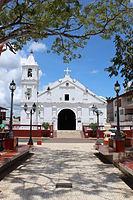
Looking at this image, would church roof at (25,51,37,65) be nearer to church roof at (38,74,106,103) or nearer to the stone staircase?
church roof at (38,74,106,103)

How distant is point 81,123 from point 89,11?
90.6ft

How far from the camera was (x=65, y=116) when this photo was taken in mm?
37156

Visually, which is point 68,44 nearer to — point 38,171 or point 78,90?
point 38,171

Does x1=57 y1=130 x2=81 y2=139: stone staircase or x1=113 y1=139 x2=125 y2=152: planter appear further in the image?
x1=57 y1=130 x2=81 y2=139: stone staircase

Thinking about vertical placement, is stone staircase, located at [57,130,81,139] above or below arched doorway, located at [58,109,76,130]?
below

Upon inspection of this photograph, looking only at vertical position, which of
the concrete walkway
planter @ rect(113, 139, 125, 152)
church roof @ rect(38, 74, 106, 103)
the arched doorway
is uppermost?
church roof @ rect(38, 74, 106, 103)

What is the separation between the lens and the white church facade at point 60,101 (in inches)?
1377

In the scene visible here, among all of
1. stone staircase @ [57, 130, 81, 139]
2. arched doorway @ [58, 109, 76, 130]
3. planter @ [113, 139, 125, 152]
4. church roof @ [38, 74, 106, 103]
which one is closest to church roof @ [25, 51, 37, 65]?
church roof @ [38, 74, 106, 103]

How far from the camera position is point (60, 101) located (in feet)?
118

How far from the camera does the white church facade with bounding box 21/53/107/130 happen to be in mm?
34969

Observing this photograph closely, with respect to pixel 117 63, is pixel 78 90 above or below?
above

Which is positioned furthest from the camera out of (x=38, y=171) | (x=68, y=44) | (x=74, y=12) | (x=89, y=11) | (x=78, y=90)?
(x=78, y=90)

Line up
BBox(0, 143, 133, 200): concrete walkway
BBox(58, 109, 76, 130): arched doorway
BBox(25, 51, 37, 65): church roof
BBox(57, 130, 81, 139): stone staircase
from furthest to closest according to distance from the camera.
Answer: BBox(58, 109, 76, 130): arched doorway → BBox(25, 51, 37, 65): church roof → BBox(57, 130, 81, 139): stone staircase → BBox(0, 143, 133, 200): concrete walkway

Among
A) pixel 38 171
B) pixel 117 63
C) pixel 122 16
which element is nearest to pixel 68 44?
pixel 122 16
